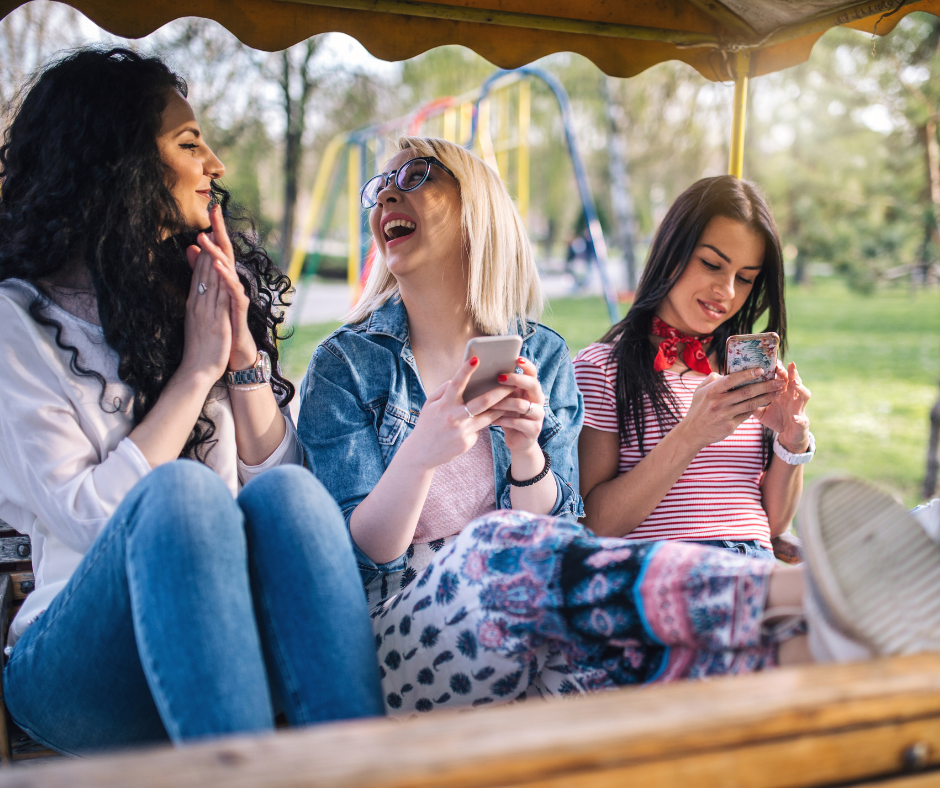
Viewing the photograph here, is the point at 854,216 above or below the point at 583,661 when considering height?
above

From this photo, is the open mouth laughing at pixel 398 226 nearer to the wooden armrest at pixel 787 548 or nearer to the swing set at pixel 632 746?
the swing set at pixel 632 746

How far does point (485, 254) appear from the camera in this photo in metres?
2.20

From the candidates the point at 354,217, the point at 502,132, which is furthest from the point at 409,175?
the point at 354,217

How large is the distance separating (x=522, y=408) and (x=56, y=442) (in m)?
1.07

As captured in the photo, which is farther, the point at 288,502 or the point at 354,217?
the point at 354,217

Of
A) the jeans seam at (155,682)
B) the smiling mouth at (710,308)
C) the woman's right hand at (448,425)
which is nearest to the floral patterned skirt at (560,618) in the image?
the woman's right hand at (448,425)

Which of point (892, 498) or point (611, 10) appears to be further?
point (611, 10)

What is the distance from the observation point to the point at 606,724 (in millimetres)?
936

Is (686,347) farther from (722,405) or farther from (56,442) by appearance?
(56,442)

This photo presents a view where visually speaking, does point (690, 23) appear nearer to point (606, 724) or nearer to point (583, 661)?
point (583, 661)

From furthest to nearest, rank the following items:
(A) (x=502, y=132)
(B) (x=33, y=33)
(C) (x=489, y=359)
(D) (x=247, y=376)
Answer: (A) (x=502, y=132) → (B) (x=33, y=33) → (D) (x=247, y=376) → (C) (x=489, y=359)

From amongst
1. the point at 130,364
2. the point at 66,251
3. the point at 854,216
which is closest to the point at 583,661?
the point at 130,364

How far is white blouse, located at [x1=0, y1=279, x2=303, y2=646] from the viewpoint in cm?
161

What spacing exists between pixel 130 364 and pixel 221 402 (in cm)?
26
